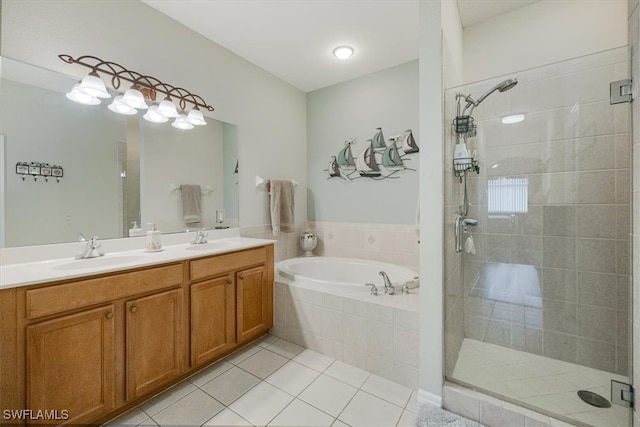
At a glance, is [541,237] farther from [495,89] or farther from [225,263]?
[225,263]

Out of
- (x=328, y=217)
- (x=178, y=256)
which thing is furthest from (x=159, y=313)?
(x=328, y=217)

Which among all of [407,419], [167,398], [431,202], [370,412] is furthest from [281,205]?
[407,419]

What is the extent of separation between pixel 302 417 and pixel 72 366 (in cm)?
115

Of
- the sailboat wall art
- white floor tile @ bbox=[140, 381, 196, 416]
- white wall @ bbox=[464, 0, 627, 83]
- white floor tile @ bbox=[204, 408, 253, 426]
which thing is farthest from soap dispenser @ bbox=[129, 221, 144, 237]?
white wall @ bbox=[464, 0, 627, 83]

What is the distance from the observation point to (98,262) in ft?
5.24

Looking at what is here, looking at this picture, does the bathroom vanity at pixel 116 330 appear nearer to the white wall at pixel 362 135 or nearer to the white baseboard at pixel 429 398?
the white baseboard at pixel 429 398

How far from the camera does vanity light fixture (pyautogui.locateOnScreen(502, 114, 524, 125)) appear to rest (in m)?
1.80

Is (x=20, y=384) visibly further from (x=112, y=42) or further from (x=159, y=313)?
(x=112, y=42)

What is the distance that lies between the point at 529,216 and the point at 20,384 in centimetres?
287

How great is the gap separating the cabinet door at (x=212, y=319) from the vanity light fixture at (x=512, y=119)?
2.27 metres

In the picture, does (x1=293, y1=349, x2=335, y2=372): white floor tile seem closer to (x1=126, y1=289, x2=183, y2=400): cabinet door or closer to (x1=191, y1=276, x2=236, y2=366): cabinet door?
(x1=191, y1=276, x2=236, y2=366): cabinet door

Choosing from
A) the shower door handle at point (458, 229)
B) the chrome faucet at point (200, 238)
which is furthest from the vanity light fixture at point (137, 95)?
the shower door handle at point (458, 229)

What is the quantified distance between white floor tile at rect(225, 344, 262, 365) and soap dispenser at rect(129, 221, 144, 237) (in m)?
1.14

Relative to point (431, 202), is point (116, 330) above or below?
below
